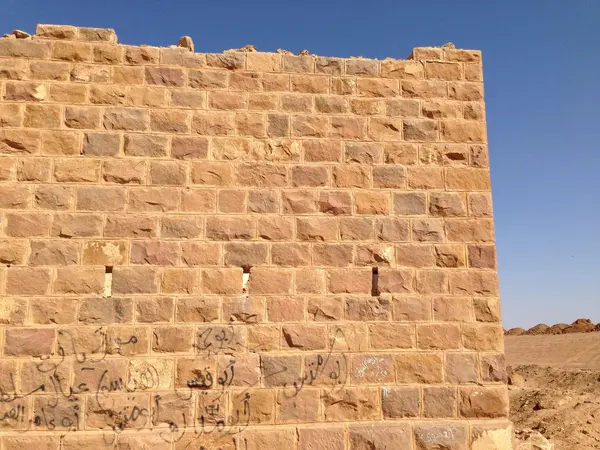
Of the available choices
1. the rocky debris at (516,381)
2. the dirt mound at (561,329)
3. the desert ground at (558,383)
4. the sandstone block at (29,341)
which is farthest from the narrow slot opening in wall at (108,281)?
the dirt mound at (561,329)

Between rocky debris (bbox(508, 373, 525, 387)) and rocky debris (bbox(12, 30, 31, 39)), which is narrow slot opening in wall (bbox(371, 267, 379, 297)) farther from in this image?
rocky debris (bbox(508, 373, 525, 387))

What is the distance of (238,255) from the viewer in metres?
4.64

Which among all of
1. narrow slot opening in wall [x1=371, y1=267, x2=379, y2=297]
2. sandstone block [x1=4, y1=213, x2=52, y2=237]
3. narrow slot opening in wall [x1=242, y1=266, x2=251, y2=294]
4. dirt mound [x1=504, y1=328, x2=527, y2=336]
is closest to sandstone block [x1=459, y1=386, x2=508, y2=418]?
narrow slot opening in wall [x1=371, y1=267, x2=379, y2=297]

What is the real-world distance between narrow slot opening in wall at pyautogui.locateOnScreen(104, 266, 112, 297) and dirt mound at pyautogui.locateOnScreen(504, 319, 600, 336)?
34.9 meters

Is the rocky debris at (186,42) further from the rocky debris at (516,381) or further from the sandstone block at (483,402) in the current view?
the rocky debris at (516,381)

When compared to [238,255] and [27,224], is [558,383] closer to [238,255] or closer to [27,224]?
[238,255]

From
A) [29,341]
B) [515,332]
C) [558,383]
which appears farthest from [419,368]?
[515,332]

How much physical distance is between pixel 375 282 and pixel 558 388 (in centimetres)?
1825

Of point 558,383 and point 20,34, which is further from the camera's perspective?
point 558,383

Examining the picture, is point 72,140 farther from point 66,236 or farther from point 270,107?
point 270,107

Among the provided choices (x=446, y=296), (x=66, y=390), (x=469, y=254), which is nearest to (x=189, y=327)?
(x=66, y=390)

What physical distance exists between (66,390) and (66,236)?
1210 mm

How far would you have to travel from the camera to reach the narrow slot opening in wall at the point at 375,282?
477 cm

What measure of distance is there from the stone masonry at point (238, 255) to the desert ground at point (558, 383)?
113 inches
